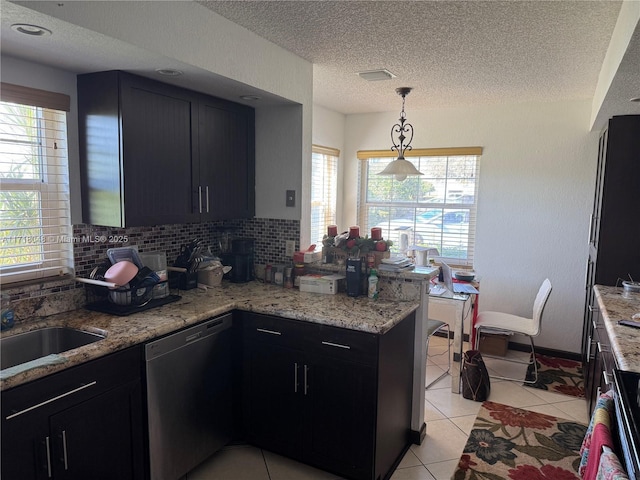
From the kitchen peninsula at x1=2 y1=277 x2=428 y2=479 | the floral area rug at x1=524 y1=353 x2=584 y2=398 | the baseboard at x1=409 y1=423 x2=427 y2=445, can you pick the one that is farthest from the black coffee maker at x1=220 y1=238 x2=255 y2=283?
the floral area rug at x1=524 y1=353 x2=584 y2=398

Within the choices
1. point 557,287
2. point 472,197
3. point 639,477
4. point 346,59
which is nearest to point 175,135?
point 346,59

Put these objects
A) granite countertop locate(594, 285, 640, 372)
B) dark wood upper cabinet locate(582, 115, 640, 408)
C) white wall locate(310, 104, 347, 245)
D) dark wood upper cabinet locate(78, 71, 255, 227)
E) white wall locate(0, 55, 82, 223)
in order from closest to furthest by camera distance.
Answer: granite countertop locate(594, 285, 640, 372)
white wall locate(0, 55, 82, 223)
dark wood upper cabinet locate(78, 71, 255, 227)
dark wood upper cabinet locate(582, 115, 640, 408)
white wall locate(310, 104, 347, 245)

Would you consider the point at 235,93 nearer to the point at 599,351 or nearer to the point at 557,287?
the point at 599,351

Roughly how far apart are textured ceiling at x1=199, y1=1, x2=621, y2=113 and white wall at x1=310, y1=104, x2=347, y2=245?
2.83 feet

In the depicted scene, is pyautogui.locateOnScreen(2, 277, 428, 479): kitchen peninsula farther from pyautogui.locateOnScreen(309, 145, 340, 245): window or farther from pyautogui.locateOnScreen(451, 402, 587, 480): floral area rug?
pyautogui.locateOnScreen(309, 145, 340, 245): window

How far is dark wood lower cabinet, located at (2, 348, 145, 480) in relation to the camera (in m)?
1.58

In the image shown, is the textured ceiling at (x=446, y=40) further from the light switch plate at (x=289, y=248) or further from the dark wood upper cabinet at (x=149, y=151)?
the light switch plate at (x=289, y=248)

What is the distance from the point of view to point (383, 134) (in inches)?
Result: 197

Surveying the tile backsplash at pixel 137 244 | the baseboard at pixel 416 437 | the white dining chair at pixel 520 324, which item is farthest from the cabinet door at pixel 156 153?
the white dining chair at pixel 520 324

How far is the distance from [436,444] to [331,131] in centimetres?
332

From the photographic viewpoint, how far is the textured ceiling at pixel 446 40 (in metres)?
2.12

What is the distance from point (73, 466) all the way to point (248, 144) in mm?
2149

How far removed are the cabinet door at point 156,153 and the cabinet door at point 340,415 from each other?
1.17 metres

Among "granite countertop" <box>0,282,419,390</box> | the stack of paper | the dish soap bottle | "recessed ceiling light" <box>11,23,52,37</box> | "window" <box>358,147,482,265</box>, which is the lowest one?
"granite countertop" <box>0,282,419,390</box>
